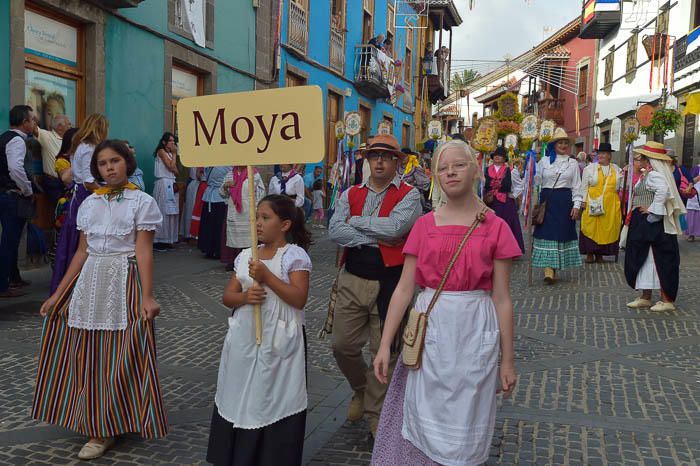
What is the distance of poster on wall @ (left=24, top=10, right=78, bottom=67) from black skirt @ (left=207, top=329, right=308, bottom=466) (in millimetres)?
7815

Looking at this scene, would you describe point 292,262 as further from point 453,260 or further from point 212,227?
point 212,227

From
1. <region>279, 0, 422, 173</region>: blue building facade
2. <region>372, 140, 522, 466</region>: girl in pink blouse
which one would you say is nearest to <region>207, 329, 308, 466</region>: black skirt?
<region>372, 140, 522, 466</region>: girl in pink blouse

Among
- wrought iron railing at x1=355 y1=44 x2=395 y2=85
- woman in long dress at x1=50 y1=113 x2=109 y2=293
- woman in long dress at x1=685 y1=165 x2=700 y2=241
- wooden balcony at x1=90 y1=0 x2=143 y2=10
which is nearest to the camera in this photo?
woman in long dress at x1=50 y1=113 x2=109 y2=293

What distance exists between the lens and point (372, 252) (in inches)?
144

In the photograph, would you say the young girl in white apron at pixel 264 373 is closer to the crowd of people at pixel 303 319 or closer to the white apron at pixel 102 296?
the crowd of people at pixel 303 319

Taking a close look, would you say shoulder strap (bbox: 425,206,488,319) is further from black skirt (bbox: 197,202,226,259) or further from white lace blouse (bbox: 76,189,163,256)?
black skirt (bbox: 197,202,226,259)

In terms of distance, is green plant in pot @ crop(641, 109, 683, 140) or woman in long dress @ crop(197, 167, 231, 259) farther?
green plant in pot @ crop(641, 109, 683, 140)

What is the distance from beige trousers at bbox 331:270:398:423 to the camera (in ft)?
12.0

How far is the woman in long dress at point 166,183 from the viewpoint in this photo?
11.3 meters

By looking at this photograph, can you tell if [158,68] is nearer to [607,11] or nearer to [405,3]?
[405,3]

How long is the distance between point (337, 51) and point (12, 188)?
14.8 m

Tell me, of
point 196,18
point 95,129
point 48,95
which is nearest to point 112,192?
Answer: point 95,129

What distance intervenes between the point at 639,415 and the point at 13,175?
20.1 ft

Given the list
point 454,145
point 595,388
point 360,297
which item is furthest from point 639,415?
point 454,145
